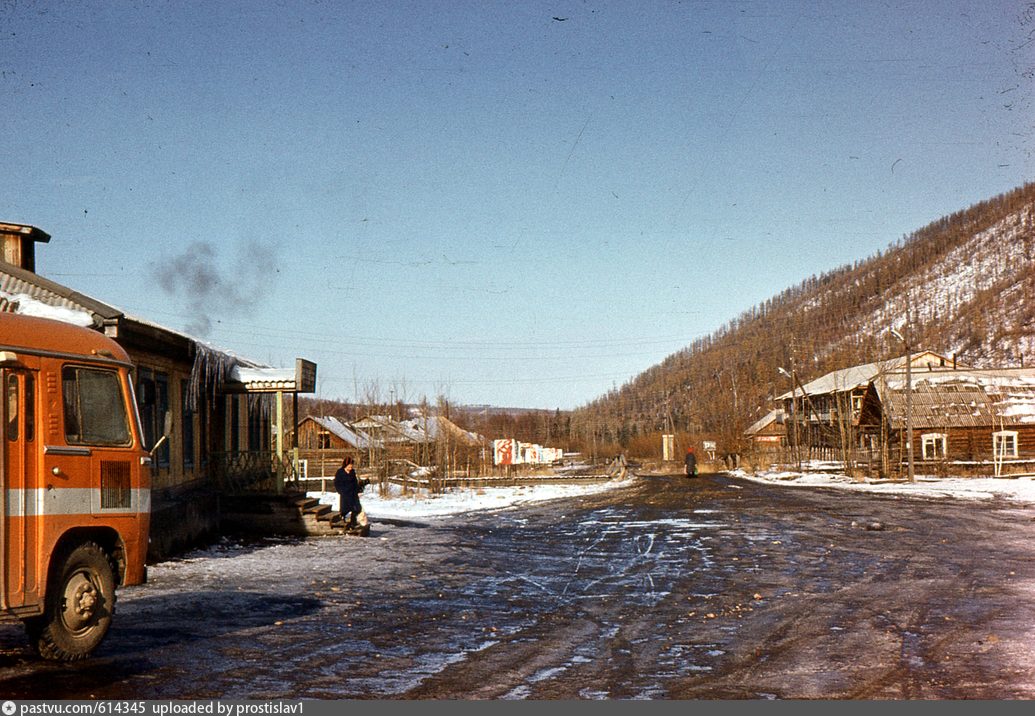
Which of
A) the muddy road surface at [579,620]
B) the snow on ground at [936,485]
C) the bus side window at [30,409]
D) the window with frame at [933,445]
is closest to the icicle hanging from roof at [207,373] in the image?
the muddy road surface at [579,620]

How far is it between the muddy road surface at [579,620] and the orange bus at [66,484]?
19.9 inches

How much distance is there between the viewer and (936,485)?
41500mm

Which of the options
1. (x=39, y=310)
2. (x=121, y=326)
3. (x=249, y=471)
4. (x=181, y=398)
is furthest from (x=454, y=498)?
(x=39, y=310)

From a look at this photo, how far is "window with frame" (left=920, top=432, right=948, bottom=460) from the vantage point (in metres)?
55.3

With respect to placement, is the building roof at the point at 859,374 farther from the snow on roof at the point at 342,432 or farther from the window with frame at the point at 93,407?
the window with frame at the point at 93,407

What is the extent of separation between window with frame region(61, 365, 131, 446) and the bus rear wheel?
41.1 inches

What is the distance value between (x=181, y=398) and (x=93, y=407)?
1240cm

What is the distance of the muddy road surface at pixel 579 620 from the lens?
784 cm

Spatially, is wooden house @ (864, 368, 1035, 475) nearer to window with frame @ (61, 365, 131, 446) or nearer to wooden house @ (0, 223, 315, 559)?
wooden house @ (0, 223, 315, 559)

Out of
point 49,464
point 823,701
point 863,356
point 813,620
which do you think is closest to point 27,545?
point 49,464

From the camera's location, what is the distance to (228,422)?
25.8m

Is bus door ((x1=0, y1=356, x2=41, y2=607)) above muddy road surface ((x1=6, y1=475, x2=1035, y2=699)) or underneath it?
above

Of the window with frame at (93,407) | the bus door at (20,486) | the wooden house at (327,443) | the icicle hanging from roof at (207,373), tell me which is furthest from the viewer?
the wooden house at (327,443)

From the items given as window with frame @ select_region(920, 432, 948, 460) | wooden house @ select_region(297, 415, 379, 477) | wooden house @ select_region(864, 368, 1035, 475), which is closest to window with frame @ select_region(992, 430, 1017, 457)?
wooden house @ select_region(864, 368, 1035, 475)
